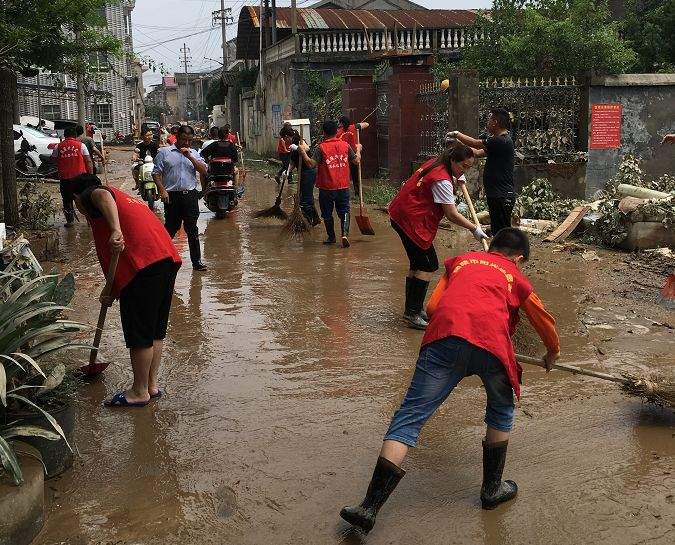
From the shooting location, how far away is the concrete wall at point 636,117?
13.0 meters

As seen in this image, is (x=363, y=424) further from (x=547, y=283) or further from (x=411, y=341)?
(x=547, y=283)

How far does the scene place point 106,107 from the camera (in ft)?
180

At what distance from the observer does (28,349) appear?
4.07 metres

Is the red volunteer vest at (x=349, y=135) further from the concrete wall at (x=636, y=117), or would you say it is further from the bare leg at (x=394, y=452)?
the bare leg at (x=394, y=452)

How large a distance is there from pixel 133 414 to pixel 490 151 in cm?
498

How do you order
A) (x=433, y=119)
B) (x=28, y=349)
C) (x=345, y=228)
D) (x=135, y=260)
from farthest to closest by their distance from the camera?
(x=433, y=119) → (x=345, y=228) → (x=135, y=260) → (x=28, y=349)

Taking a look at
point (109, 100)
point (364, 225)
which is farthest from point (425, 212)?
point (109, 100)

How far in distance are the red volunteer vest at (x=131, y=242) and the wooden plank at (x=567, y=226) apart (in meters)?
6.86

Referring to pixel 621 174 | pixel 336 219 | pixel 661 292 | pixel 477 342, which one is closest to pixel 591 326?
pixel 661 292

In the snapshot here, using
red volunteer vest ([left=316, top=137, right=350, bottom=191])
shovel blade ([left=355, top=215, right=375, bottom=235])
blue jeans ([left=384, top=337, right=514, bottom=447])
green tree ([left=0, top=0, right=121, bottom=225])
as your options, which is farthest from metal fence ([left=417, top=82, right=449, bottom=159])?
blue jeans ([left=384, top=337, right=514, bottom=447])

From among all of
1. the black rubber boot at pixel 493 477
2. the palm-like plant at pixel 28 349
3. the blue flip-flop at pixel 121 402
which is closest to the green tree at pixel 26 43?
the blue flip-flop at pixel 121 402

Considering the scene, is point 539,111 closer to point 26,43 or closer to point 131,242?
point 26,43

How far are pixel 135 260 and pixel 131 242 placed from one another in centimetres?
12

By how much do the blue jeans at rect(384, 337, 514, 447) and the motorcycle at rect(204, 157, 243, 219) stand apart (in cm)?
1048
